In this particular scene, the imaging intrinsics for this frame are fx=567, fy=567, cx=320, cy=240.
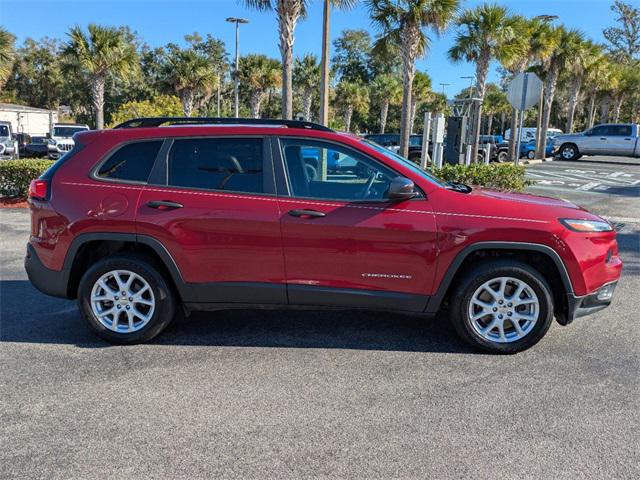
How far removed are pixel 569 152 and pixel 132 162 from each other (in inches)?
1102

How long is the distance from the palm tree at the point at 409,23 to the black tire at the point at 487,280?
14.5 meters

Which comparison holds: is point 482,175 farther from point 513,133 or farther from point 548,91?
point 548,91

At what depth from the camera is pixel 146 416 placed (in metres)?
3.38

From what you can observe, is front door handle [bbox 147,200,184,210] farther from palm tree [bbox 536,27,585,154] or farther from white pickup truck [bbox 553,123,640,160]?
white pickup truck [bbox 553,123,640,160]

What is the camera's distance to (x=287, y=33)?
557 inches

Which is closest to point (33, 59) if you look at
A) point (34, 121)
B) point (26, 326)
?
point (34, 121)

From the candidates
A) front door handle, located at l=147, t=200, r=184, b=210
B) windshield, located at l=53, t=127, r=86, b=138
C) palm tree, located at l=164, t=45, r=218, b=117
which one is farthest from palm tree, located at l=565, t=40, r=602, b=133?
front door handle, located at l=147, t=200, r=184, b=210

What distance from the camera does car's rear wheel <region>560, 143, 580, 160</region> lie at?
28234 millimetres

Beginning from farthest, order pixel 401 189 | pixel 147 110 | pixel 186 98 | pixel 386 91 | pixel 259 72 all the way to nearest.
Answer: pixel 386 91 → pixel 259 72 → pixel 186 98 → pixel 147 110 → pixel 401 189

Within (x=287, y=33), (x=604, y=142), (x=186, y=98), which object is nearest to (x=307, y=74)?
(x=186, y=98)

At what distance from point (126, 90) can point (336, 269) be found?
60.5 meters

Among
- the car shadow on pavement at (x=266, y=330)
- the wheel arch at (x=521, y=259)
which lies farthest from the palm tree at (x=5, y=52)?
the wheel arch at (x=521, y=259)

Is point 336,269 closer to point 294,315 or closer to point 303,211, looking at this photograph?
point 303,211

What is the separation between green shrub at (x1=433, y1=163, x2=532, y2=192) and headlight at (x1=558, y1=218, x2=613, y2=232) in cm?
573
